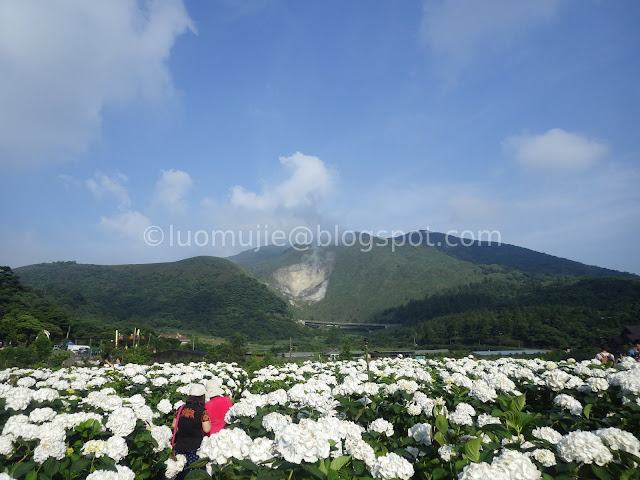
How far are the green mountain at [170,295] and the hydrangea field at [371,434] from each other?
117m

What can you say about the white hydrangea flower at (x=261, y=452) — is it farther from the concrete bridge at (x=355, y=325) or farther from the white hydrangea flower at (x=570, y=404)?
the concrete bridge at (x=355, y=325)

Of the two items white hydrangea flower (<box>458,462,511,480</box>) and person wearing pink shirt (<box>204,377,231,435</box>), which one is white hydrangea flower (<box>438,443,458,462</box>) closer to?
white hydrangea flower (<box>458,462,511,480</box>)

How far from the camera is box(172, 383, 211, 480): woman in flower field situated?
5699mm

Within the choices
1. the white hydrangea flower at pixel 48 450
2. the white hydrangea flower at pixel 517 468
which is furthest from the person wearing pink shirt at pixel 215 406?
the white hydrangea flower at pixel 517 468

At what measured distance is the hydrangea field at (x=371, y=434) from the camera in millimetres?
2857

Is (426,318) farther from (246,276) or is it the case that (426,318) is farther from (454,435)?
(454,435)

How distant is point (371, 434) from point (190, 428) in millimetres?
3087

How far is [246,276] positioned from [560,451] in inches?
6817

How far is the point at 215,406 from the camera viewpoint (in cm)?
630

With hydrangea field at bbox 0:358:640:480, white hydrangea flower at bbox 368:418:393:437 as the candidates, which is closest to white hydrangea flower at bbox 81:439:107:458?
hydrangea field at bbox 0:358:640:480

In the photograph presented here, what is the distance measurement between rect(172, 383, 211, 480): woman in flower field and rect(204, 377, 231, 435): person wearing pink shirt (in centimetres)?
26

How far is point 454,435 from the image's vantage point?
13.2 feet

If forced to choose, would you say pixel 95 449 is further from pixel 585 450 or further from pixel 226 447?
pixel 585 450

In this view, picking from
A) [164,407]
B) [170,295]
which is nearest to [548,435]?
[164,407]
